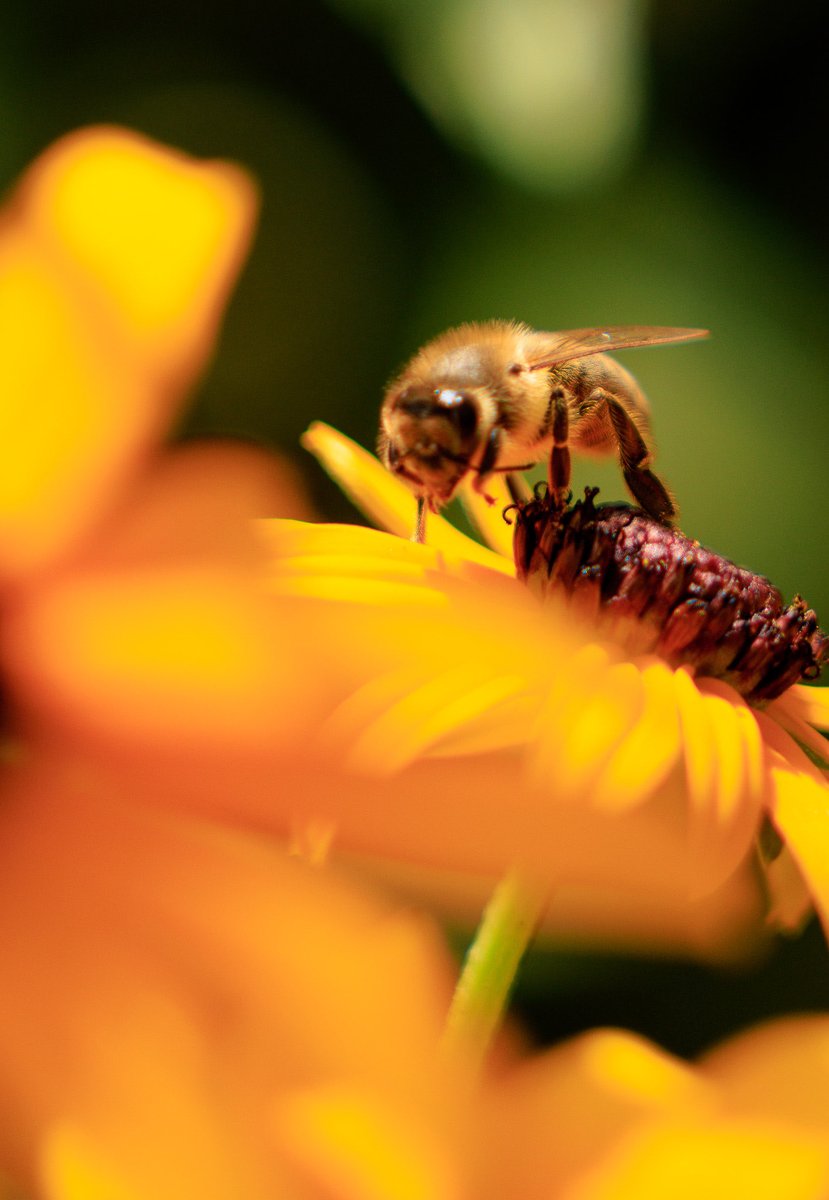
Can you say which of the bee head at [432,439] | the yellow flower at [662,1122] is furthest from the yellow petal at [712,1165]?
the bee head at [432,439]

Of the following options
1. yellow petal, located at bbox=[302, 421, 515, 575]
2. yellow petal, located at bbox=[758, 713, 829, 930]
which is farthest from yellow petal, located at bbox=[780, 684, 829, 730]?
yellow petal, located at bbox=[302, 421, 515, 575]

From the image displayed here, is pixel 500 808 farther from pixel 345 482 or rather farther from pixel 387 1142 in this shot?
pixel 345 482

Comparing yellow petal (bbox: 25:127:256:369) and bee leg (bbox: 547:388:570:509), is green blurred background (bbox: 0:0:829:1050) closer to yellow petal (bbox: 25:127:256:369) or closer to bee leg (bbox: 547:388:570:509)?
bee leg (bbox: 547:388:570:509)

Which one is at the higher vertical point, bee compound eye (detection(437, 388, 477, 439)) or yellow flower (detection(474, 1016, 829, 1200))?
bee compound eye (detection(437, 388, 477, 439))

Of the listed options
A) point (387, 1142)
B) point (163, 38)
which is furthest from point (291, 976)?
point (163, 38)

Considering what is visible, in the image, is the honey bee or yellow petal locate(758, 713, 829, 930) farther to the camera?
the honey bee

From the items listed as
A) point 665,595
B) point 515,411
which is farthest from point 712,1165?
point 515,411
